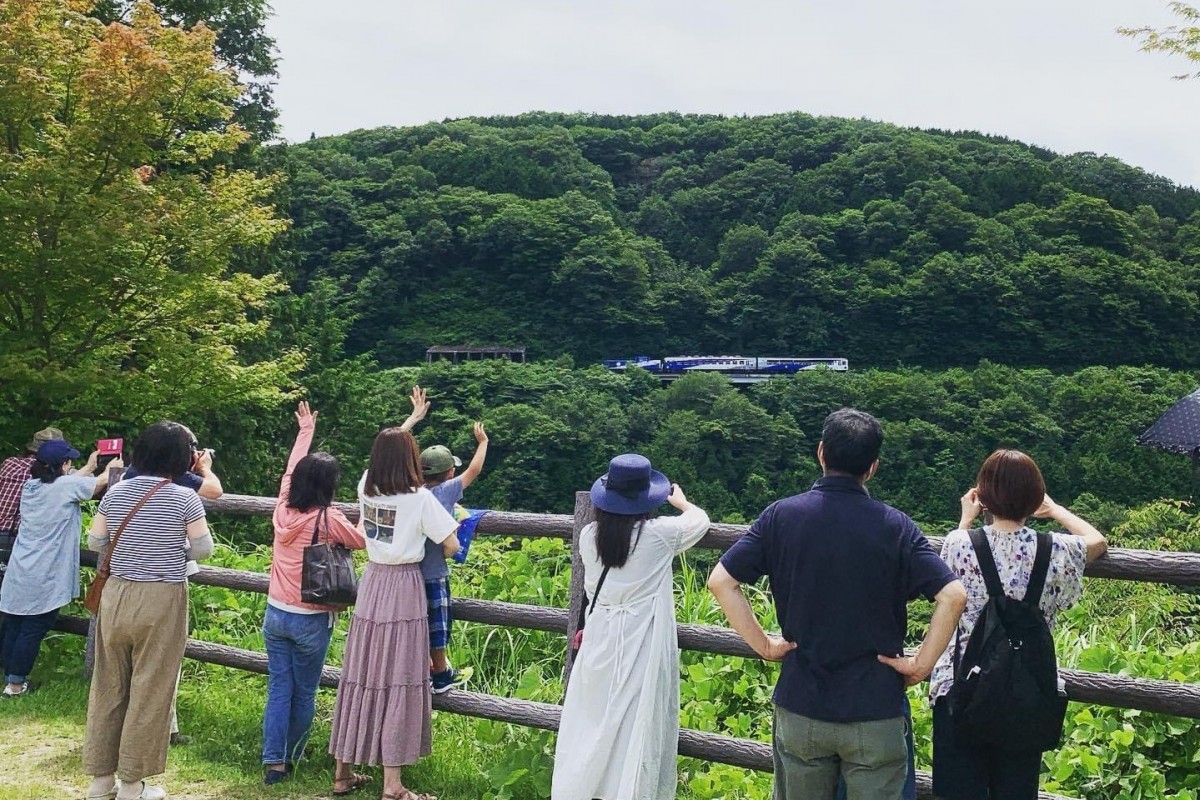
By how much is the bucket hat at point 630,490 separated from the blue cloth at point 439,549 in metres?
0.88

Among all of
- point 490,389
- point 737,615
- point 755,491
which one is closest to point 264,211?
point 737,615

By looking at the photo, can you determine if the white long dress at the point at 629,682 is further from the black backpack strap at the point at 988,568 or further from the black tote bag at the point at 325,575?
the black tote bag at the point at 325,575

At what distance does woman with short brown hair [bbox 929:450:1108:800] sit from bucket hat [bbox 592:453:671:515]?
3.05ft

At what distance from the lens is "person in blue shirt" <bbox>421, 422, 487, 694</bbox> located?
4031 mm

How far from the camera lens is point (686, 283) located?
287 feet

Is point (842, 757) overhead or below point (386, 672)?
overhead

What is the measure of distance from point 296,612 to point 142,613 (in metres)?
0.57

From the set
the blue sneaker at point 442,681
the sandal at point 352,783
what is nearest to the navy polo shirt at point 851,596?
the blue sneaker at point 442,681

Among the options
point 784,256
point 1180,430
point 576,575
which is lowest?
point 576,575

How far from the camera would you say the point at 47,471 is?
5.57 meters

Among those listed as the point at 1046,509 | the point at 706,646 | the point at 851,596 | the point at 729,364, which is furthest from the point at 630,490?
the point at 729,364

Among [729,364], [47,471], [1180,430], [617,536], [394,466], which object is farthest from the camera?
[729,364]

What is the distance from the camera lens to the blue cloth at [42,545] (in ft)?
18.2

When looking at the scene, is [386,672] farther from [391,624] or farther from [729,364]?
[729,364]
